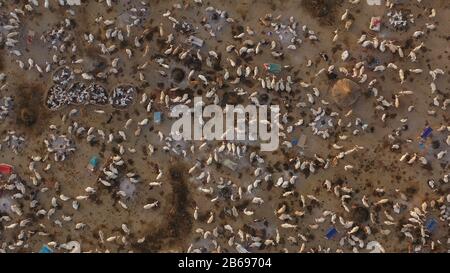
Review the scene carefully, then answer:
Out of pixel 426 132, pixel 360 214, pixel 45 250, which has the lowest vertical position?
pixel 45 250

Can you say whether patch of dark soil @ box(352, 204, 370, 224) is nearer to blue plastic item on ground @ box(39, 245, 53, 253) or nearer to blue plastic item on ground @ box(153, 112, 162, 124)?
blue plastic item on ground @ box(153, 112, 162, 124)

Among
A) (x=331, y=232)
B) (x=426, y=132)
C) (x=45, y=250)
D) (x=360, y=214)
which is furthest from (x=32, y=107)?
(x=426, y=132)

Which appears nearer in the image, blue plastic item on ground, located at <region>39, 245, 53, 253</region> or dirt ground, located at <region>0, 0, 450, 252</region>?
dirt ground, located at <region>0, 0, 450, 252</region>

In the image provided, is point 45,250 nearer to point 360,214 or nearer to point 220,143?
point 220,143

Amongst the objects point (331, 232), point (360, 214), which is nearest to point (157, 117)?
point (331, 232)

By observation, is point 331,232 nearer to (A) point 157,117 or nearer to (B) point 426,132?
(B) point 426,132

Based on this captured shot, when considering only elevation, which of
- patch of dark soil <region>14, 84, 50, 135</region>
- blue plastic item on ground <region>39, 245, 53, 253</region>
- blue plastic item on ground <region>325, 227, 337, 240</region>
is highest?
patch of dark soil <region>14, 84, 50, 135</region>

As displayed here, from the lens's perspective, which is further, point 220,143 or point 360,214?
point 220,143

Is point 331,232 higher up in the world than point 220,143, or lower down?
lower down

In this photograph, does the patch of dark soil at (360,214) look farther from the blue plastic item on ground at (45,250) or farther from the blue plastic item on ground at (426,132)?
the blue plastic item on ground at (45,250)

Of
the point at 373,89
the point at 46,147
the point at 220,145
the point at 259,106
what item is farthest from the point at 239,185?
the point at 46,147

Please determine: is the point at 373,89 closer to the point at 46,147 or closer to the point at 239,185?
the point at 239,185

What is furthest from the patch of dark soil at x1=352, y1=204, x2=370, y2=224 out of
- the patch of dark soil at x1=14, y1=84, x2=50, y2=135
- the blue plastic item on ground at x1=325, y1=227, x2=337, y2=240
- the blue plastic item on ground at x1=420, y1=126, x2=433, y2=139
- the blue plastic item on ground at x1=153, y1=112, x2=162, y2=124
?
the patch of dark soil at x1=14, y1=84, x2=50, y2=135

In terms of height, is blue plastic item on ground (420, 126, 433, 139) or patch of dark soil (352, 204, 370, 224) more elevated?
blue plastic item on ground (420, 126, 433, 139)
